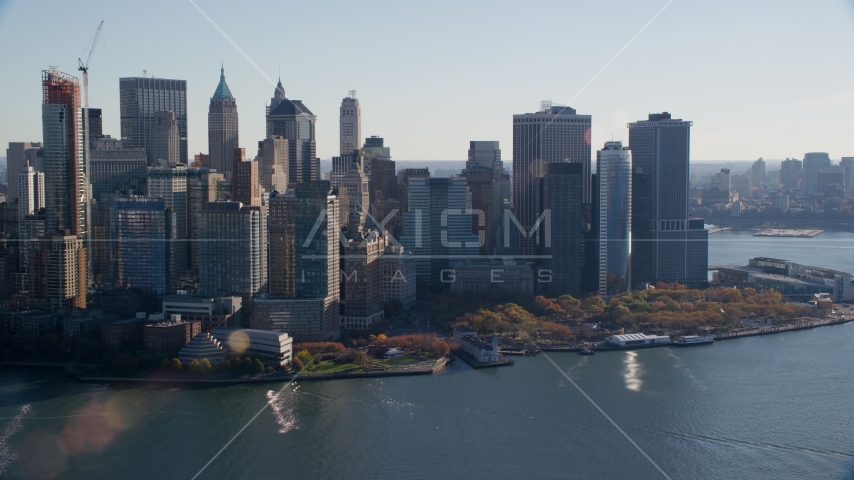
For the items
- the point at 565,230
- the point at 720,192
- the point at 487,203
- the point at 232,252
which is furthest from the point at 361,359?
the point at 720,192

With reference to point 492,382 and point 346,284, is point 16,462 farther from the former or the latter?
point 346,284

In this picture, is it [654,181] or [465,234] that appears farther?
[654,181]

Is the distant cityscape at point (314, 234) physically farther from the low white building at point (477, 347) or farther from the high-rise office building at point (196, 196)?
the low white building at point (477, 347)

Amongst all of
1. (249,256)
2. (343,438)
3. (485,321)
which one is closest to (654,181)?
(485,321)

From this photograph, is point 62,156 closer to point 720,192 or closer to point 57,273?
point 57,273

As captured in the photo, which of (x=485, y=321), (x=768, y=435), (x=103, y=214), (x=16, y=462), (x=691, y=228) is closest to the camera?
(x=16, y=462)

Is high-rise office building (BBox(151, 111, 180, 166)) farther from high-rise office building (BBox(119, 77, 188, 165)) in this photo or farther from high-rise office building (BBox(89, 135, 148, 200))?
high-rise office building (BBox(89, 135, 148, 200))

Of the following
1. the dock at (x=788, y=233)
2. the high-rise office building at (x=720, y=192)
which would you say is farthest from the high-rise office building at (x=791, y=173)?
the dock at (x=788, y=233)

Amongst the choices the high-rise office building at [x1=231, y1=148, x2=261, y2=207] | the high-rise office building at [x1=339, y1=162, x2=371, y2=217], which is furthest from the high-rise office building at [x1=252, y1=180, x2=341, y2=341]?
the high-rise office building at [x1=339, y1=162, x2=371, y2=217]
